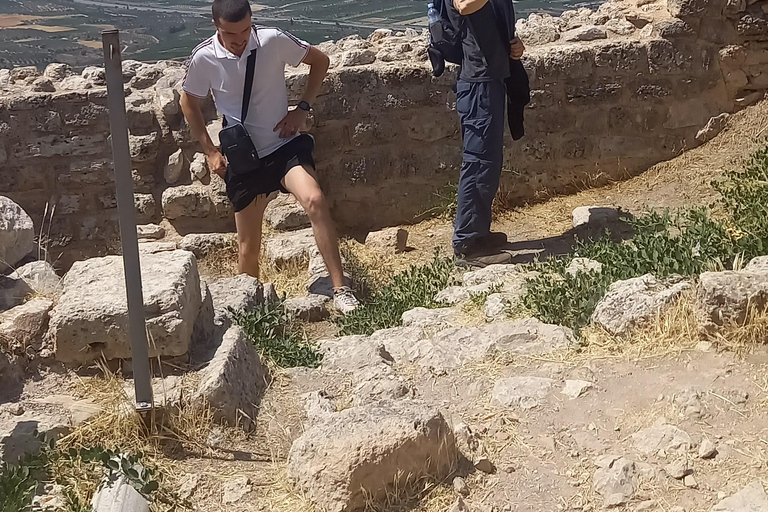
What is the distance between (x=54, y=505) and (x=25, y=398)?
1.99 ft

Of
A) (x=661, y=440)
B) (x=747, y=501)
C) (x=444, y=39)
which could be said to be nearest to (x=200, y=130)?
(x=444, y=39)

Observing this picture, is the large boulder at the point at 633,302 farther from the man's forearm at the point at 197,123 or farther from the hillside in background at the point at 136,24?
the man's forearm at the point at 197,123

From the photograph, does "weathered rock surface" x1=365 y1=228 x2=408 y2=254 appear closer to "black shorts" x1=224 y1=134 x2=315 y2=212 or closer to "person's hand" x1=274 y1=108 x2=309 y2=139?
"black shorts" x1=224 y1=134 x2=315 y2=212

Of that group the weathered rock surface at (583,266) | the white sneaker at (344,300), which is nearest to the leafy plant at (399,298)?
the white sneaker at (344,300)

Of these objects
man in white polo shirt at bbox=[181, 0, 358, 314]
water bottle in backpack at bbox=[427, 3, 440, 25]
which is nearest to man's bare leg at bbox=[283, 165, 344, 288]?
man in white polo shirt at bbox=[181, 0, 358, 314]

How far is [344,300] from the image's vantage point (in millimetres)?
4840

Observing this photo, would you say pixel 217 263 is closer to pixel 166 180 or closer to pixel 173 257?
pixel 166 180

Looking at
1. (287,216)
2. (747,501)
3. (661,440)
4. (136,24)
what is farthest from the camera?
(287,216)

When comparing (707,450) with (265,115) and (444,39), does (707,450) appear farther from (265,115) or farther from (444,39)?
(444,39)

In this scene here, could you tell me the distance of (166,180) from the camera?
6.27m

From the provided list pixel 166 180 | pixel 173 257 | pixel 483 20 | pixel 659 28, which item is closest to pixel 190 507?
pixel 173 257

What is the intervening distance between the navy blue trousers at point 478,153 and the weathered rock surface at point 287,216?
48.0 inches

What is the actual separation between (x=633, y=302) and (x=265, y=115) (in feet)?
7.62

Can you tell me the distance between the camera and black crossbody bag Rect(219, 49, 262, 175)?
15.6 feet
